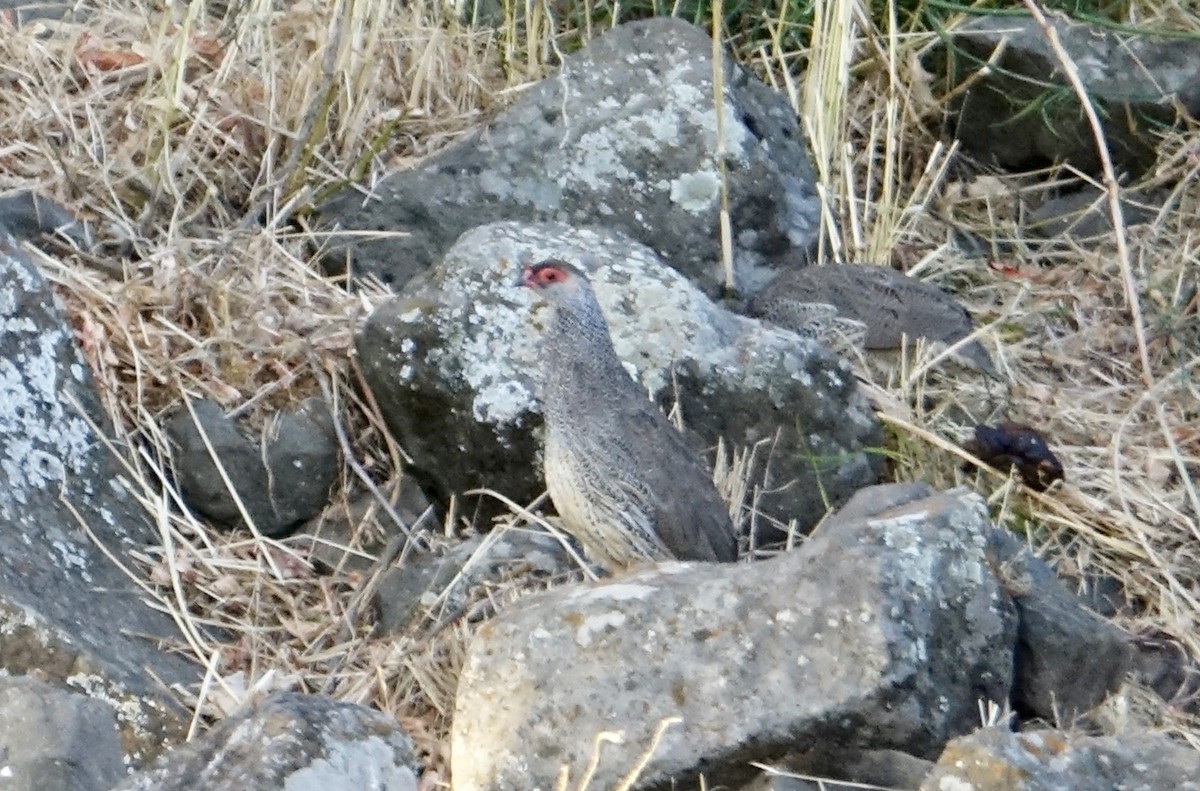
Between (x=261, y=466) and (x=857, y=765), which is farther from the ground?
(x=857, y=765)

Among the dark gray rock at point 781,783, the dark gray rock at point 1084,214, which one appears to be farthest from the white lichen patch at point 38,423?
the dark gray rock at point 1084,214

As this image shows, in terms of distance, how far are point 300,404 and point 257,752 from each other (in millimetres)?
2423

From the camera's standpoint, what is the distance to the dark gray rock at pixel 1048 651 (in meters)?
4.15

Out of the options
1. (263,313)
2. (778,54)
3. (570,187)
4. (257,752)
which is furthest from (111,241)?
(257,752)

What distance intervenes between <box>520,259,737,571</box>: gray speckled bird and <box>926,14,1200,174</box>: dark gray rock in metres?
2.77

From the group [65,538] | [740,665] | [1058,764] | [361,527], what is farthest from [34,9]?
[1058,764]

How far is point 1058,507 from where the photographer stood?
209 inches

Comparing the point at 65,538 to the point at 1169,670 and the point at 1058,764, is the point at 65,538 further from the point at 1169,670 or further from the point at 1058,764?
the point at 1169,670

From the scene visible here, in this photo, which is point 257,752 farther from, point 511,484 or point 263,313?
point 263,313

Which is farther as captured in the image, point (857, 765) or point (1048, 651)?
point (1048, 651)

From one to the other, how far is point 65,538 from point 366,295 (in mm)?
1510

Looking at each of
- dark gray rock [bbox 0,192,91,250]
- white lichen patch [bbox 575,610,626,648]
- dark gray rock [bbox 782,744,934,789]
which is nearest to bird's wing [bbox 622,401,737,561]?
white lichen patch [bbox 575,610,626,648]

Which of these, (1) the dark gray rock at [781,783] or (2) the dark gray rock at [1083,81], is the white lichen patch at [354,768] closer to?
(1) the dark gray rock at [781,783]

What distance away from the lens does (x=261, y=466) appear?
5219mm
